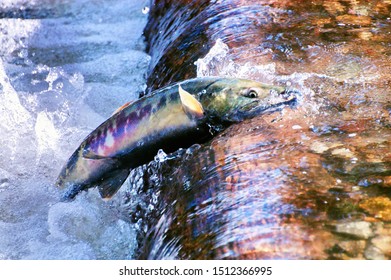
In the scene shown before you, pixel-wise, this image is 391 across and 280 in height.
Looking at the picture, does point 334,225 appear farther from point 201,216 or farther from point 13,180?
point 13,180

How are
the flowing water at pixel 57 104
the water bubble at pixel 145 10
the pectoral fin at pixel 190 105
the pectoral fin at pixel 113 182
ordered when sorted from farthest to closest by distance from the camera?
the water bubble at pixel 145 10, the flowing water at pixel 57 104, the pectoral fin at pixel 113 182, the pectoral fin at pixel 190 105

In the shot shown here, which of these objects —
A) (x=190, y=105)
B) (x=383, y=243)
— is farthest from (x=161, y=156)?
(x=383, y=243)

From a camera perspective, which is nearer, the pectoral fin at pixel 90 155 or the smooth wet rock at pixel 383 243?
the smooth wet rock at pixel 383 243

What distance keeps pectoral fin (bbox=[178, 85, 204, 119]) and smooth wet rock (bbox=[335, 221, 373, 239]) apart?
106cm

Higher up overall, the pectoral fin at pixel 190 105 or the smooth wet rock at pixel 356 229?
the pectoral fin at pixel 190 105

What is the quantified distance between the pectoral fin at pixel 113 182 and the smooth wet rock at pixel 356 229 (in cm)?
153

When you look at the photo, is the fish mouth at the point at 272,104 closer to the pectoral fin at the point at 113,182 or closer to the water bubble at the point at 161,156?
the water bubble at the point at 161,156

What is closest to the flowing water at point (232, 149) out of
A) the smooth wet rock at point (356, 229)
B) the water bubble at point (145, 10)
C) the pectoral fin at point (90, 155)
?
the smooth wet rock at point (356, 229)

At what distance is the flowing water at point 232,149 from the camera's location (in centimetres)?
272

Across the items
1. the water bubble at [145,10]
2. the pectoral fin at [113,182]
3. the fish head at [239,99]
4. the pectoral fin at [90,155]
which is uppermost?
the fish head at [239,99]

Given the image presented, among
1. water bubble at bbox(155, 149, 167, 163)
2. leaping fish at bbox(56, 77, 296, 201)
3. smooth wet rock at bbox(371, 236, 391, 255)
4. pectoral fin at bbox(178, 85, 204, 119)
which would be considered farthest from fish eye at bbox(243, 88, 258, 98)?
smooth wet rock at bbox(371, 236, 391, 255)

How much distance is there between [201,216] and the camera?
2.93 m

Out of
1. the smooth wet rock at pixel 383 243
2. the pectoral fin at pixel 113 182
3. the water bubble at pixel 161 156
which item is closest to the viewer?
the smooth wet rock at pixel 383 243
